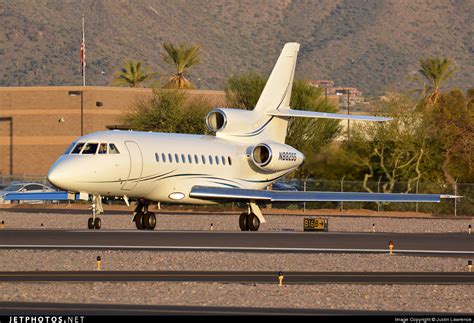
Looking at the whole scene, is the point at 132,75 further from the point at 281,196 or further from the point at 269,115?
the point at 281,196

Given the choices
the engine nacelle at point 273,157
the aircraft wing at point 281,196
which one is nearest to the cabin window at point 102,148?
the aircraft wing at point 281,196

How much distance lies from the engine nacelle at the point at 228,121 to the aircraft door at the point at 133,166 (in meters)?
5.28

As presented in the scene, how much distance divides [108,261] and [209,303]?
8.20 m

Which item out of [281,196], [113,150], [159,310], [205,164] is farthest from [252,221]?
[159,310]

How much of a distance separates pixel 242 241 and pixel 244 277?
10.9m

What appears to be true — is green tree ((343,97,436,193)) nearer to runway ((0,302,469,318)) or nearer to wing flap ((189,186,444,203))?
wing flap ((189,186,444,203))

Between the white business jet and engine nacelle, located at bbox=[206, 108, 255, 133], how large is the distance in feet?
0.04

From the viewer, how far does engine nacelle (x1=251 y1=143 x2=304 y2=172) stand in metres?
44.6

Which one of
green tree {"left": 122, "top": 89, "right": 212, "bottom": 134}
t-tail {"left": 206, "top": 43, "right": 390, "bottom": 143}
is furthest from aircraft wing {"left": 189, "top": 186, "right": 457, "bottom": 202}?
green tree {"left": 122, "top": 89, "right": 212, "bottom": 134}

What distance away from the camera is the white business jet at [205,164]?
39.2m

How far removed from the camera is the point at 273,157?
146ft

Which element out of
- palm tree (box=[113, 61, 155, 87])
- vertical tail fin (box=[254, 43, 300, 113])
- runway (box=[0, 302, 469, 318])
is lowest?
runway (box=[0, 302, 469, 318])

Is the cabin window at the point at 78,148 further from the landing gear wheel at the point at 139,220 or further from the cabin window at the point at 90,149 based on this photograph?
the landing gear wheel at the point at 139,220

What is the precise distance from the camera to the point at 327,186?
217 ft
